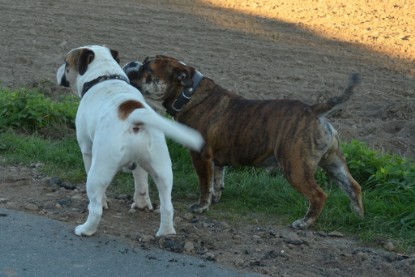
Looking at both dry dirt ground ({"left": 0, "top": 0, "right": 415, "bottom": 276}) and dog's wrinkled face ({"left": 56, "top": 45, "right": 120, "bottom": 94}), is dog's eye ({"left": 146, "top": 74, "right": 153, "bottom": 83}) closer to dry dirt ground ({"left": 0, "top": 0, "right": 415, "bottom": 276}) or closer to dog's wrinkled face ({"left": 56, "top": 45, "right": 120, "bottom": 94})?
dog's wrinkled face ({"left": 56, "top": 45, "right": 120, "bottom": 94})

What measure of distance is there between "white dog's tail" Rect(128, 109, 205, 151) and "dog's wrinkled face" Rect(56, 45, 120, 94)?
1.45 meters

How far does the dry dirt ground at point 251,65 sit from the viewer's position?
6.35m

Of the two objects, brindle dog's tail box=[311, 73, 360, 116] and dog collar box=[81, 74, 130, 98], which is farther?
dog collar box=[81, 74, 130, 98]

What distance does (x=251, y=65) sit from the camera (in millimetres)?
13492

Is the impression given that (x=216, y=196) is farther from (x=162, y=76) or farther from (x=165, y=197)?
(x=165, y=197)

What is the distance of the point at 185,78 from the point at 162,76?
222mm

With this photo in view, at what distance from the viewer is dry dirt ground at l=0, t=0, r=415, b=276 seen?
6.35m

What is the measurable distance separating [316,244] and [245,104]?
1.61 m

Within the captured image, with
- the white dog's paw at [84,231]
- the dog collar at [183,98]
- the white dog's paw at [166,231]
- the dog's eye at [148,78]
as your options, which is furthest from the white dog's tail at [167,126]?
the dog's eye at [148,78]

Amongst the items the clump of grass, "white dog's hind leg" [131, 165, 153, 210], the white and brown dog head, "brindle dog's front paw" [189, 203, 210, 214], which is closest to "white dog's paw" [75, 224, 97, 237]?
"white dog's hind leg" [131, 165, 153, 210]

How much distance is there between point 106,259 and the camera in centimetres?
587

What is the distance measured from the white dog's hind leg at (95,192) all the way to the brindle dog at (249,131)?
138 cm

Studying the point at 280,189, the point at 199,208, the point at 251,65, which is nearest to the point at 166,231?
the point at 199,208

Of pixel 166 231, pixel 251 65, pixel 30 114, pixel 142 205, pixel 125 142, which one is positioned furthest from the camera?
pixel 251 65
